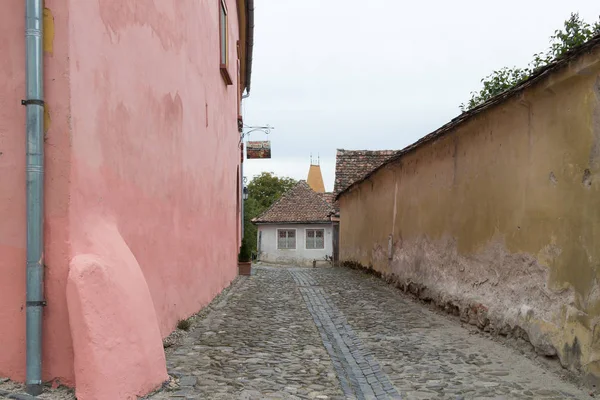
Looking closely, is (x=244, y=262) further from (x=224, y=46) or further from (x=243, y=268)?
(x=224, y=46)

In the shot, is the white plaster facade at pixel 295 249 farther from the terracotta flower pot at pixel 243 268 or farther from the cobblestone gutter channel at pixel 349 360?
the cobblestone gutter channel at pixel 349 360

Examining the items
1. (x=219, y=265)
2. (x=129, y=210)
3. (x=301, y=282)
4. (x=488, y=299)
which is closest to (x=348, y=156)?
(x=301, y=282)

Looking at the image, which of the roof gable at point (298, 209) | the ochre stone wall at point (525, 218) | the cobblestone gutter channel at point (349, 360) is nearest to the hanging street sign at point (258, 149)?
the ochre stone wall at point (525, 218)

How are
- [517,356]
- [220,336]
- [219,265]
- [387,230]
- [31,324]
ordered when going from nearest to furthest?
[31,324] → [517,356] → [220,336] → [219,265] → [387,230]

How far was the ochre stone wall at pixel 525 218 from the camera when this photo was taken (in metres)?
4.37

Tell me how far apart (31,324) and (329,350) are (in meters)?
3.04

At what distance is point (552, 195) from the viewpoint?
495cm

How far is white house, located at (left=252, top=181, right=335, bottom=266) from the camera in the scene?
33.4 meters

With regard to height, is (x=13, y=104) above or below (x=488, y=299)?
above

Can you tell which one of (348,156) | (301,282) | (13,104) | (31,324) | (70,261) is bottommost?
(301,282)

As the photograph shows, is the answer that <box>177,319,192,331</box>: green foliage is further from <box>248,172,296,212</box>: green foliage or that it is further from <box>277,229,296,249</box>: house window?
<box>248,172,296,212</box>: green foliage

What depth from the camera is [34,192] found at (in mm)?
3580

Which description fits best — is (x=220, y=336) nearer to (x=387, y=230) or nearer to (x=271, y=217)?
(x=387, y=230)

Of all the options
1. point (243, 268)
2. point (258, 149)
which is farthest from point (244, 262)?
point (258, 149)
